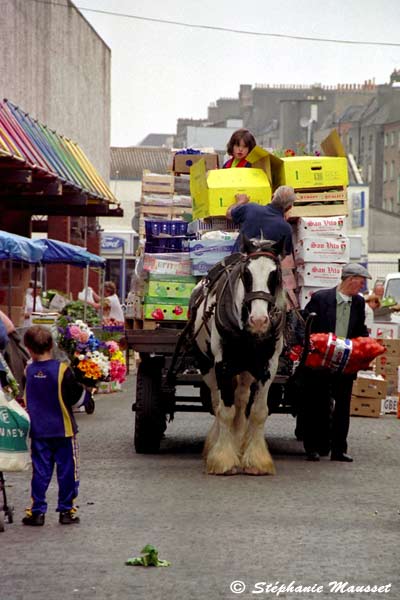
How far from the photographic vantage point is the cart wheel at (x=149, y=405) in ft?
43.3

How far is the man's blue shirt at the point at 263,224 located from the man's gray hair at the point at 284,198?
0.10 metres

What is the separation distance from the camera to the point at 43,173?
24766mm

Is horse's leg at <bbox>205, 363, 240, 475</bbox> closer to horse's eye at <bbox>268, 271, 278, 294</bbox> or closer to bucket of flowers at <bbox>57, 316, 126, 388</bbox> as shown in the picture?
horse's eye at <bbox>268, 271, 278, 294</bbox>

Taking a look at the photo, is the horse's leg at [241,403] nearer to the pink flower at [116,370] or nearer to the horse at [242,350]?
the horse at [242,350]

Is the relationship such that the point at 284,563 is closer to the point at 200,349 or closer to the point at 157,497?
the point at 157,497

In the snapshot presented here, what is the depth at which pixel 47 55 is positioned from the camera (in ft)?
111

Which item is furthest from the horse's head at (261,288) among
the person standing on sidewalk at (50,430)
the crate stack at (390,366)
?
the crate stack at (390,366)

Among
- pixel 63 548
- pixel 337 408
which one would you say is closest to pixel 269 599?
pixel 63 548

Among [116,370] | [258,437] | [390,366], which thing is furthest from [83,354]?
[258,437]

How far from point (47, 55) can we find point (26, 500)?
80.2 ft

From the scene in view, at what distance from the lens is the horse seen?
11727 millimetres

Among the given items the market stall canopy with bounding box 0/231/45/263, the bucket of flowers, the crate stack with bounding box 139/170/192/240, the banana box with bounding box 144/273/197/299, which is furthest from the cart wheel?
the market stall canopy with bounding box 0/231/45/263

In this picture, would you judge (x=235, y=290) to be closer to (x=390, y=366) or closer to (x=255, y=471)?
(x=255, y=471)

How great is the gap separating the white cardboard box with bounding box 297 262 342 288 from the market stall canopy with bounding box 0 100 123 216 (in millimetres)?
8555
